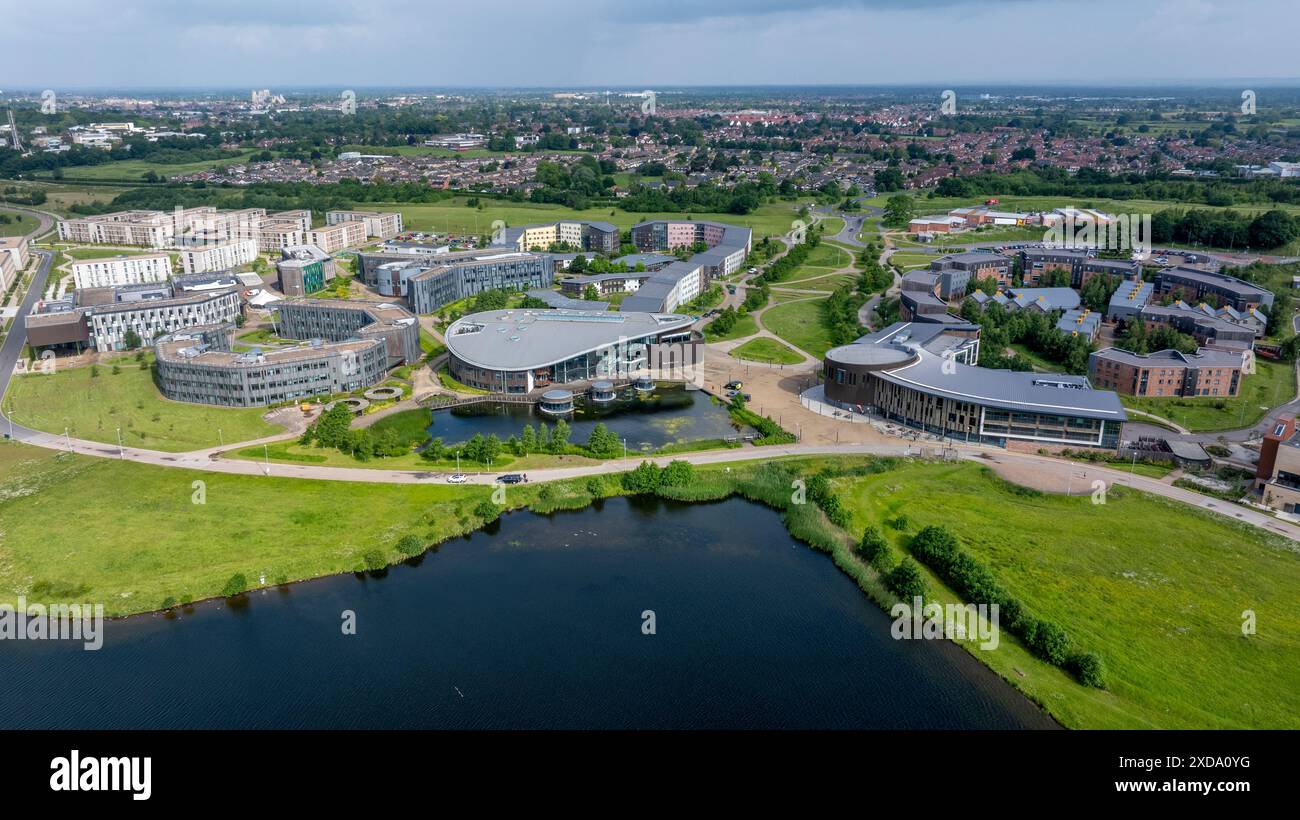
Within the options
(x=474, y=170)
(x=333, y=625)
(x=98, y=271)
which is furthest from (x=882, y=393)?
(x=474, y=170)

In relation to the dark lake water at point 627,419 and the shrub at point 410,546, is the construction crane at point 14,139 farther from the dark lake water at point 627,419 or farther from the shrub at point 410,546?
the shrub at point 410,546

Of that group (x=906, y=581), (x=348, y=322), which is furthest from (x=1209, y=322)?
(x=348, y=322)

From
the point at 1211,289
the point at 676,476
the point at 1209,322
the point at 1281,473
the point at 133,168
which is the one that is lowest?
the point at 676,476

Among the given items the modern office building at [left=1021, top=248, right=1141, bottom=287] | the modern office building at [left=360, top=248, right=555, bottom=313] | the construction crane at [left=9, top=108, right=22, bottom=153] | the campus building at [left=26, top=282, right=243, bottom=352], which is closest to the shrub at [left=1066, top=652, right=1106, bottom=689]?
the modern office building at [left=360, top=248, right=555, bottom=313]

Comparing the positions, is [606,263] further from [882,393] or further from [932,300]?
[882,393]

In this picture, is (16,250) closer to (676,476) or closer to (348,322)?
(348,322)

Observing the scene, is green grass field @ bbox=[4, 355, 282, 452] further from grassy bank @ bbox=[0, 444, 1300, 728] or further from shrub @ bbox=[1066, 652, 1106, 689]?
shrub @ bbox=[1066, 652, 1106, 689]
